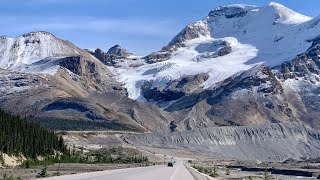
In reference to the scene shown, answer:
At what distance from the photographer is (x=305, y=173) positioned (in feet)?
570

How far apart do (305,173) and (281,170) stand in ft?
39.3

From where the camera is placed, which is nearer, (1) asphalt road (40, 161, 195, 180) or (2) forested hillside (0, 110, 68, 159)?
(1) asphalt road (40, 161, 195, 180)

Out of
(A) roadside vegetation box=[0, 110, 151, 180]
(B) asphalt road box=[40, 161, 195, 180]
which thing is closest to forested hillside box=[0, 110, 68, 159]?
(A) roadside vegetation box=[0, 110, 151, 180]

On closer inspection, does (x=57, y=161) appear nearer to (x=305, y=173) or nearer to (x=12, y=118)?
(x=12, y=118)

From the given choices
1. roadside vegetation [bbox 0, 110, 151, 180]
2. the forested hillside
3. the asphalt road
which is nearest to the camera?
the asphalt road

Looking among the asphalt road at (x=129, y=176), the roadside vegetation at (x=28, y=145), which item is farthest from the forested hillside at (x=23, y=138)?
the asphalt road at (x=129, y=176)

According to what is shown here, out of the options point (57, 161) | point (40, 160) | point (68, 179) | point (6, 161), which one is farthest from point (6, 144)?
point (68, 179)

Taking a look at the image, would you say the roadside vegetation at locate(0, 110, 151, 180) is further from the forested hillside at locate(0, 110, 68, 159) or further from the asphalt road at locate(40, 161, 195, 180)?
the asphalt road at locate(40, 161, 195, 180)

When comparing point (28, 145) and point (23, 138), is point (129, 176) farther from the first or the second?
point (28, 145)

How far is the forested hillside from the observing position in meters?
119

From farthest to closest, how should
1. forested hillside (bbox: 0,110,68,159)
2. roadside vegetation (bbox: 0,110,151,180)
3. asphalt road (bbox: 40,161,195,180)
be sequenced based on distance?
forested hillside (bbox: 0,110,68,159), roadside vegetation (bbox: 0,110,151,180), asphalt road (bbox: 40,161,195,180)

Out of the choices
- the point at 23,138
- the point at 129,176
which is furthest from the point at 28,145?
the point at 129,176

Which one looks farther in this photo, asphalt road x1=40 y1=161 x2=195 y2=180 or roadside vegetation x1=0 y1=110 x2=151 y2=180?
roadside vegetation x1=0 y1=110 x2=151 y2=180

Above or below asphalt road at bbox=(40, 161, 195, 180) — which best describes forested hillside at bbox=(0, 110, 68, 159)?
above
